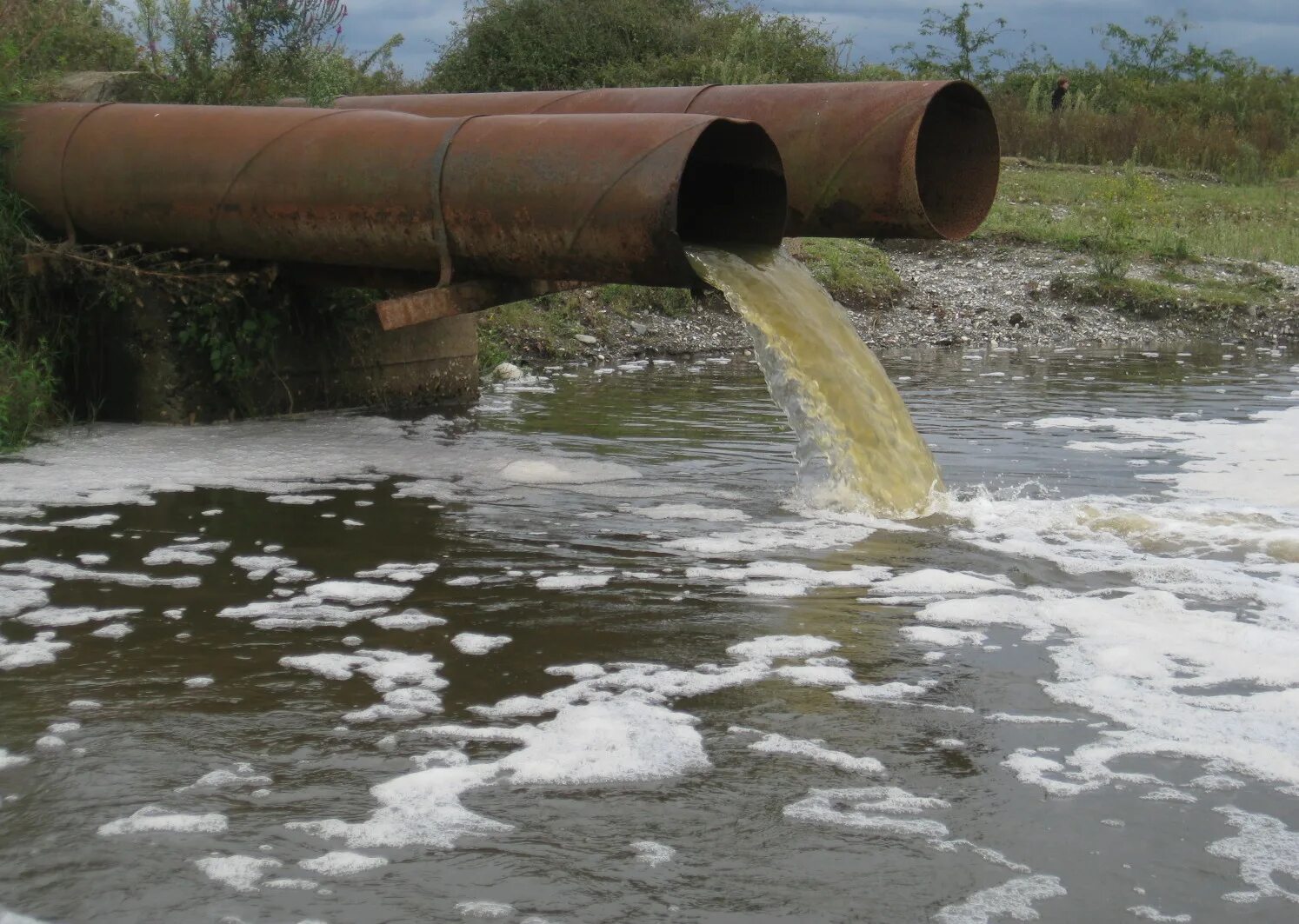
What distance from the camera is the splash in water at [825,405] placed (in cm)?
588

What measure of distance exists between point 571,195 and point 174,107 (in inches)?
104

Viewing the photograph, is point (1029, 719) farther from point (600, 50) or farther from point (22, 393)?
point (600, 50)

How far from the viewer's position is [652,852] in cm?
277

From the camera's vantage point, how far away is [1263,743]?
3340mm

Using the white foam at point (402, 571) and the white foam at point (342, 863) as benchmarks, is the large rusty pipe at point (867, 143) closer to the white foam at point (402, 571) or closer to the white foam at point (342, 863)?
the white foam at point (402, 571)

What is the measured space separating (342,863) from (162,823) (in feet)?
1.37

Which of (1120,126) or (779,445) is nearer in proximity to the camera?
(779,445)

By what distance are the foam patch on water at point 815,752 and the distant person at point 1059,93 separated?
75.5ft

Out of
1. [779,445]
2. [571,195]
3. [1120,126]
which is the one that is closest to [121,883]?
[571,195]

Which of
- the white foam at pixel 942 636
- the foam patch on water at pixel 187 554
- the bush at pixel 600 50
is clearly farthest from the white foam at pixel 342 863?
the bush at pixel 600 50

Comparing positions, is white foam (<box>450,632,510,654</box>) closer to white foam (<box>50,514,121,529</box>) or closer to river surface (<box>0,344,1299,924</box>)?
river surface (<box>0,344,1299,924</box>)

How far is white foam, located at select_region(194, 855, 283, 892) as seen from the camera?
2621 mm

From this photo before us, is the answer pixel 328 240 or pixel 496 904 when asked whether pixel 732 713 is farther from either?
pixel 328 240

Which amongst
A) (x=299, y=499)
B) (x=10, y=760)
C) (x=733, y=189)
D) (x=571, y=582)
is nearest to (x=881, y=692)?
(x=571, y=582)
